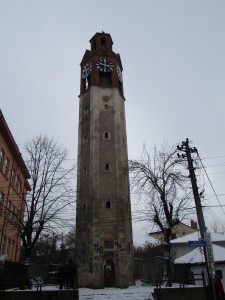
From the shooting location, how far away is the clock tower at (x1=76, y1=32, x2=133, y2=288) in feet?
94.8

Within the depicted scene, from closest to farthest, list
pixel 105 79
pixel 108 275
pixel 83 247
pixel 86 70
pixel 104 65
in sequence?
1. pixel 108 275
2. pixel 83 247
3. pixel 105 79
4. pixel 104 65
5. pixel 86 70

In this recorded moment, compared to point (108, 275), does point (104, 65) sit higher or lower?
higher

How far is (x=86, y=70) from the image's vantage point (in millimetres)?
40938

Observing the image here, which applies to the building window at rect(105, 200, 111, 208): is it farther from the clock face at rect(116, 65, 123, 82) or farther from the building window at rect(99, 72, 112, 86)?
the clock face at rect(116, 65, 123, 82)

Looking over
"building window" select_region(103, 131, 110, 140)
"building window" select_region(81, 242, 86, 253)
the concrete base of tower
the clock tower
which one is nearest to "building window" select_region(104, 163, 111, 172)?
the clock tower

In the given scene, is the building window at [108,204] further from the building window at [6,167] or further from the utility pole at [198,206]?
the utility pole at [198,206]

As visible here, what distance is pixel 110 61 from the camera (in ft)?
135

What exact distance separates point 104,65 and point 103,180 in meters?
16.5

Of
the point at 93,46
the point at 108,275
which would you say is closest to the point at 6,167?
the point at 108,275

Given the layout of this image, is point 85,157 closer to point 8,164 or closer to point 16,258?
point 8,164

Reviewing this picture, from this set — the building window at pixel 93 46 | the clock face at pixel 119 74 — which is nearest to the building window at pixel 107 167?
the clock face at pixel 119 74

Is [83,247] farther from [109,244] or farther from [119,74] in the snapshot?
[119,74]

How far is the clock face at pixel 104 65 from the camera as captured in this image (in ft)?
131

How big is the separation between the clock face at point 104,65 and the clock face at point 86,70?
1215mm
